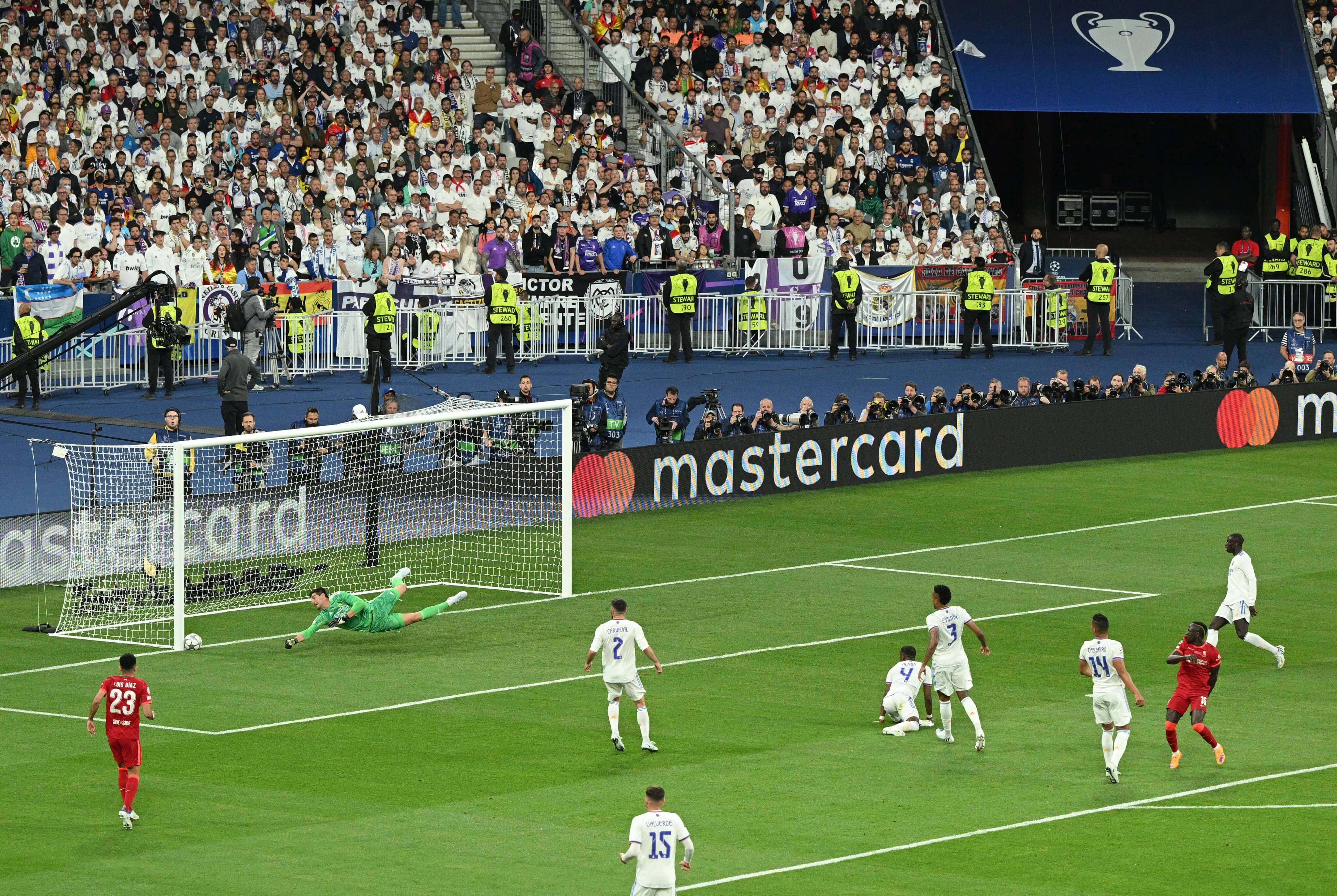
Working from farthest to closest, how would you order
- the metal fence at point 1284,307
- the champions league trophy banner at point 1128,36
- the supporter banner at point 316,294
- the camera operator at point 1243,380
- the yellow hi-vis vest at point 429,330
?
the champions league trophy banner at point 1128,36 < the metal fence at point 1284,307 < the yellow hi-vis vest at point 429,330 < the supporter banner at point 316,294 < the camera operator at point 1243,380

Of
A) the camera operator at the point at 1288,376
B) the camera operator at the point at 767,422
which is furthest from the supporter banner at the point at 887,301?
the camera operator at the point at 767,422

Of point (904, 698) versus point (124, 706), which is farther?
point (904, 698)

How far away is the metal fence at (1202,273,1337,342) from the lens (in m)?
44.0

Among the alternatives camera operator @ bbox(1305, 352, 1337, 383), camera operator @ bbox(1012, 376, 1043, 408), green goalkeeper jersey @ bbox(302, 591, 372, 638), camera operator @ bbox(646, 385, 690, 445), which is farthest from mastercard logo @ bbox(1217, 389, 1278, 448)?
green goalkeeper jersey @ bbox(302, 591, 372, 638)

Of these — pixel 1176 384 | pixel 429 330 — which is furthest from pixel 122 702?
pixel 1176 384

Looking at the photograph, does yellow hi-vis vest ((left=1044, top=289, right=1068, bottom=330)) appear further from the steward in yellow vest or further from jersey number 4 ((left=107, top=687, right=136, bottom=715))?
jersey number 4 ((left=107, top=687, right=136, bottom=715))

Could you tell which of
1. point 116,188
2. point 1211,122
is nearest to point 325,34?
point 116,188

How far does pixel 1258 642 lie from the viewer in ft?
76.1

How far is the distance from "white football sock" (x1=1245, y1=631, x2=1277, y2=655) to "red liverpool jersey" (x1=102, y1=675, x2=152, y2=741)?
11632mm

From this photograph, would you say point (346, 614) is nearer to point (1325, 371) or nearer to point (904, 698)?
point (904, 698)

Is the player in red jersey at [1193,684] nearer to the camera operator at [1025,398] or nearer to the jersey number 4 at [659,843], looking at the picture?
the jersey number 4 at [659,843]

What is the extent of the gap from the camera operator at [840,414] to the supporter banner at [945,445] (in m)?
0.21

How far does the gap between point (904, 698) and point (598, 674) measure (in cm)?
381

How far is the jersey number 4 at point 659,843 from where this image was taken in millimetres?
13789
